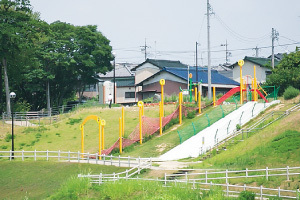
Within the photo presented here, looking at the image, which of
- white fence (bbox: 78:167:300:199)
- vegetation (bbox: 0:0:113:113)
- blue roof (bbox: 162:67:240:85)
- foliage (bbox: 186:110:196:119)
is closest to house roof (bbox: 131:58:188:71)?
blue roof (bbox: 162:67:240:85)

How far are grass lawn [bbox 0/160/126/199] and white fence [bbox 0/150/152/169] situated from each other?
0.68 meters

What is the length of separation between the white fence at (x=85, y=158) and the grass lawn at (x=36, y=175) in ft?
2.23

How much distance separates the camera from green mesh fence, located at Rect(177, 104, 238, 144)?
4275 cm

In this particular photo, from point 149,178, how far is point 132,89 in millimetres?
50894

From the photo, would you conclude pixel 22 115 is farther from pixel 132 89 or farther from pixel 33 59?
pixel 132 89

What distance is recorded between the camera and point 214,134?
4162 cm

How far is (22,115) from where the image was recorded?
191 feet

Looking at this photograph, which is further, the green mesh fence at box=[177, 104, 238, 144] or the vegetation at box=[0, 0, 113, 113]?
the vegetation at box=[0, 0, 113, 113]

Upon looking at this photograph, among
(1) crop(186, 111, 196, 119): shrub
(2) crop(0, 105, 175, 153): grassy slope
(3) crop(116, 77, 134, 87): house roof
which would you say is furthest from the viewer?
(3) crop(116, 77, 134, 87): house roof

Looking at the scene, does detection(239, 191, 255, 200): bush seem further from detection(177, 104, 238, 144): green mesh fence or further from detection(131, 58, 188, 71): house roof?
detection(131, 58, 188, 71): house roof

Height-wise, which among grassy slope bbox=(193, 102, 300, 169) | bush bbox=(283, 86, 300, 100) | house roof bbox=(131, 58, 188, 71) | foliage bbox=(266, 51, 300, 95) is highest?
house roof bbox=(131, 58, 188, 71)

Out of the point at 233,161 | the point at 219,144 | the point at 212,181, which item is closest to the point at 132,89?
the point at 219,144

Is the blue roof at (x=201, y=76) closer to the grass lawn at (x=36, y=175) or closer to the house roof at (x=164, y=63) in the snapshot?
the house roof at (x=164, y=63)

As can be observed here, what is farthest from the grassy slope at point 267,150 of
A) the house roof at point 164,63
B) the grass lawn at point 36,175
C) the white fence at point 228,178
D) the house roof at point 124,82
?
the house roof at point 124,82
